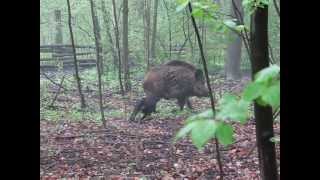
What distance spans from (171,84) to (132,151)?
439 cm

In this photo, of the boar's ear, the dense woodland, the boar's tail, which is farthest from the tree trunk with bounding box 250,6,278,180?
the boar's ear

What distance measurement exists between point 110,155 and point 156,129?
2.41 m

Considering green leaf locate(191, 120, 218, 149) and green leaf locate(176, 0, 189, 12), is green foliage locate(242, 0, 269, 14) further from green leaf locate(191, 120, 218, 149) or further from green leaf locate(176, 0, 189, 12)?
green leaf locate(191, 120, 218, 149)

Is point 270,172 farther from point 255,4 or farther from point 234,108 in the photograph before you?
point 234,108

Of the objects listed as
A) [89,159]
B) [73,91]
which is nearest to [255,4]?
[89,159]

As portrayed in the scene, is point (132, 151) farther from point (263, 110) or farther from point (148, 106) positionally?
point (263, 110)

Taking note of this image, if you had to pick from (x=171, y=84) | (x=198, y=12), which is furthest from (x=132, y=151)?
(x=198, y=12)

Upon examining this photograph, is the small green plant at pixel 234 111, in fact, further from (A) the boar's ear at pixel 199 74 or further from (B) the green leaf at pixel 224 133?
(A) the boar's ear at pixel 199 74

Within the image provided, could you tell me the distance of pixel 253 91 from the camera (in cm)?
107

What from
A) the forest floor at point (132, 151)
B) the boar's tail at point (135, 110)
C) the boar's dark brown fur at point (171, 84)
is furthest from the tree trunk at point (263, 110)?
the boar's dark brown fur at point (171, 84)

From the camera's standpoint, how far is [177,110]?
13.4 metres

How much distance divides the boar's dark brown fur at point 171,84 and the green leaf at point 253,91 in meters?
11.6
